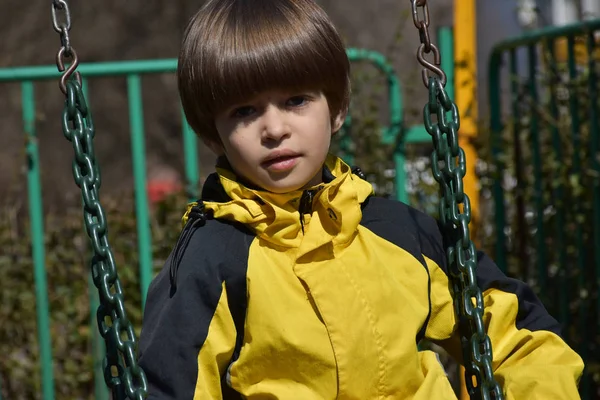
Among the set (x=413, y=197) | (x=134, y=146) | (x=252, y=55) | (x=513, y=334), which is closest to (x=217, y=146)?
(x=252, y=55)

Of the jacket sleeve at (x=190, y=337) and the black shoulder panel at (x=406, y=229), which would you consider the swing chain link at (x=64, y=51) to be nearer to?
the jacket sleeve at (x=190, y=337)

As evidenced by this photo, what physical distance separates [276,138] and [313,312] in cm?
41

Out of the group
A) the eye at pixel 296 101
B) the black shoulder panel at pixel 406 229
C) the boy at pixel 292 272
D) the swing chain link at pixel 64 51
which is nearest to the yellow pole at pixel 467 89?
the black shoulder panel at pixel 406 229

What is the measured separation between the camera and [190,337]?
2.25m

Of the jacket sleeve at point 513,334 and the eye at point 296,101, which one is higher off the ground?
the eye at point 296,101

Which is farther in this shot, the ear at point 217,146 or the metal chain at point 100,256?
the ear at point 217,146

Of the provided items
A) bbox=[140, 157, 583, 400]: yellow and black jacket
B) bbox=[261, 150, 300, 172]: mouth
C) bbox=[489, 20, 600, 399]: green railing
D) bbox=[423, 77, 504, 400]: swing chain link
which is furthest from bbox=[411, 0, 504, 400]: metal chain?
bbox=[489, 20, 600, 399]: green railing

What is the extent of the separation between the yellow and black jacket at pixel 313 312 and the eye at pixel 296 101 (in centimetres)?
20

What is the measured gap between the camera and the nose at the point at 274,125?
2355 mm

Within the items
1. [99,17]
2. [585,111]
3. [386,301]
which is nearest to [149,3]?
[99,17]

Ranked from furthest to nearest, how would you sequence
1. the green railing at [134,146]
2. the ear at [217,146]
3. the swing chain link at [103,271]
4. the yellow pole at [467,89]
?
1. the yellow pole at [467,89]
2. the green railing at [134,146]
3. the ear at [217,146]
4. the swing chain link at [103,271]

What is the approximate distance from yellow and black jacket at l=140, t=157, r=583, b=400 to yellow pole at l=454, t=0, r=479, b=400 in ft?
7.70

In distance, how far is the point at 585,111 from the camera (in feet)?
14.8

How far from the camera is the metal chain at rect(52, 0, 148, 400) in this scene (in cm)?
222
